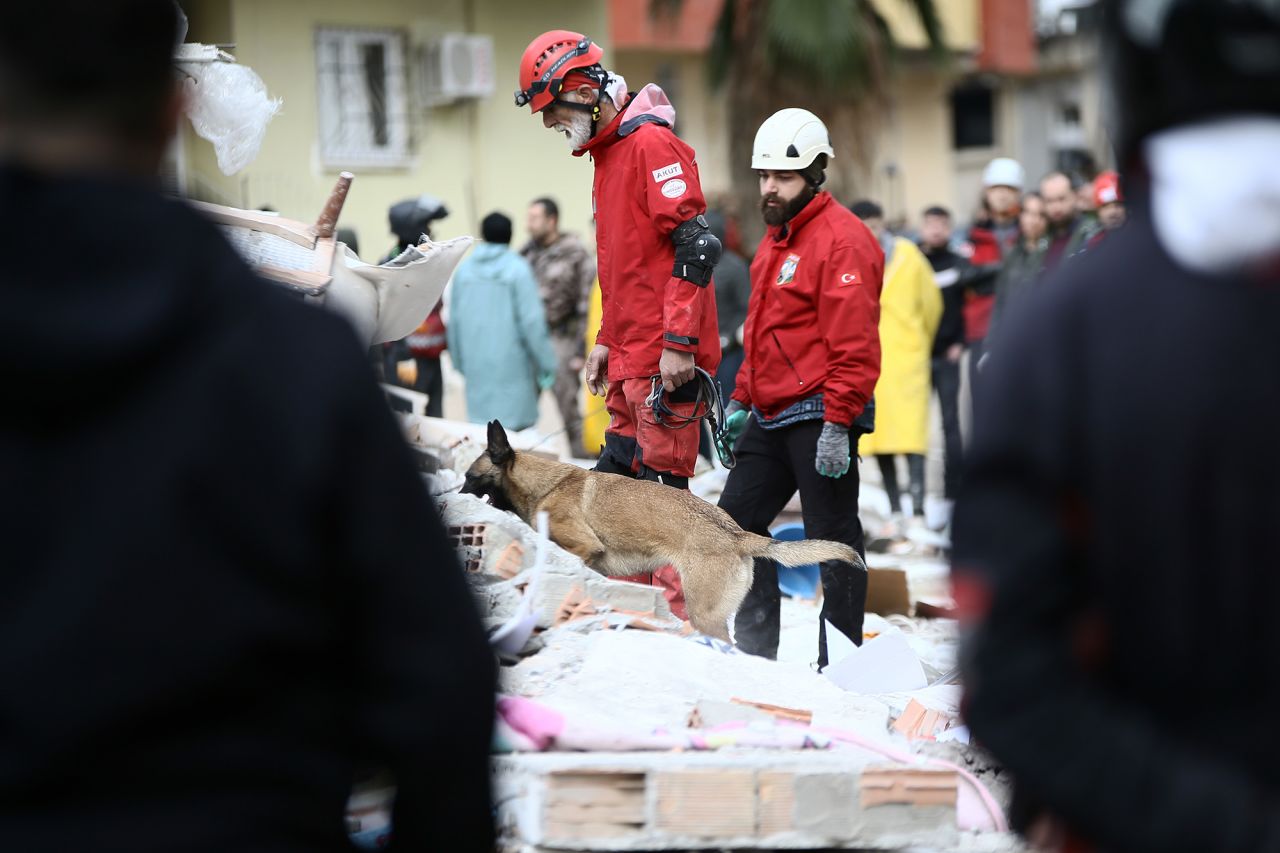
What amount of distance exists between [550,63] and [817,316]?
146cm

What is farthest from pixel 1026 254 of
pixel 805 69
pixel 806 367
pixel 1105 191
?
pixel 805 69

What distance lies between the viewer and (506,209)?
20734 mm

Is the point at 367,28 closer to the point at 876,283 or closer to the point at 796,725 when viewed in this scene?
the point at 876,283

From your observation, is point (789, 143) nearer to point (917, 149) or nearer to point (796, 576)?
point (796, 576)

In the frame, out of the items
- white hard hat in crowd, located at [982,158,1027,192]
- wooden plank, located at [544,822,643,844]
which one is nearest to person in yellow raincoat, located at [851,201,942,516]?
white hard hat in crowd, located at [982,158,1027,192]

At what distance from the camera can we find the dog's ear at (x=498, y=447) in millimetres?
7035

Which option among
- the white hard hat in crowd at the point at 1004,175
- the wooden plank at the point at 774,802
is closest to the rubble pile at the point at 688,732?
the wooden plank at the point at 774,802

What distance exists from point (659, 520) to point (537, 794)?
2.58 m

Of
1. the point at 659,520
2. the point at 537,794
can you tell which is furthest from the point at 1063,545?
the point at 659,520

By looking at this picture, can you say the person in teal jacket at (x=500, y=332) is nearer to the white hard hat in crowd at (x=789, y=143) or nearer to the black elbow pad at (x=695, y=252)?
the white hard hat in crowd at (x=789, y=143)

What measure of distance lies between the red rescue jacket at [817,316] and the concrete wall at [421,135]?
12758 mm

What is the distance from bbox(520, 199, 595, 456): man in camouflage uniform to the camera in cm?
1180

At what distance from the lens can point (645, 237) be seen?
640cm

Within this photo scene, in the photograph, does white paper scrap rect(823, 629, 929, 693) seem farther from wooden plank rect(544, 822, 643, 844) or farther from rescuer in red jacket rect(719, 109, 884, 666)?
wooden plank rect(544, 822, 643, 844)
